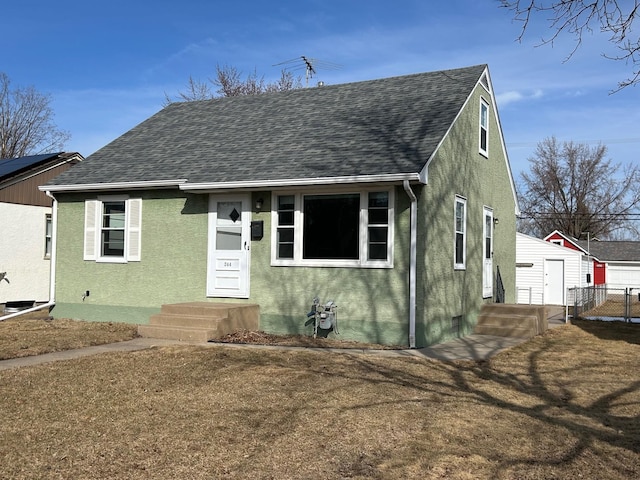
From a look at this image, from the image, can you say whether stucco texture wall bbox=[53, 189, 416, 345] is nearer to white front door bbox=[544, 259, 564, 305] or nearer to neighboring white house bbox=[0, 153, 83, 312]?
neighboring white house bbox=[0, 153, 83, 312]

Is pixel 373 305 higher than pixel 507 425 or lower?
higher

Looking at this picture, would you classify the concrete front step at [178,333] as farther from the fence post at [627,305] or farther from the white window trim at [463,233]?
the fence post at [627,305]

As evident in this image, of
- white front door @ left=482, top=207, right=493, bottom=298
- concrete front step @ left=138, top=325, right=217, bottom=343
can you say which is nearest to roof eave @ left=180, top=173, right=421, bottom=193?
concrete front step @ left=138, top=325, right=217, bottom=343

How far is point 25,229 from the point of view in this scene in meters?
19.3

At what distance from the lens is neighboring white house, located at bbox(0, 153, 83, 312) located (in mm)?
18828

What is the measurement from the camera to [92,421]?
5.80m

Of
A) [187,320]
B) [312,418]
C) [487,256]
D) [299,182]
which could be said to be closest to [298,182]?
[299,182]

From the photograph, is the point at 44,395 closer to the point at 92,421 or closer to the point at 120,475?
the point at 92,421

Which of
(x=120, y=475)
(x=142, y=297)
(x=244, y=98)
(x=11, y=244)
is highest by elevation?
(x=244, y=98)


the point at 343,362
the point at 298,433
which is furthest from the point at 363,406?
the point at 343,362

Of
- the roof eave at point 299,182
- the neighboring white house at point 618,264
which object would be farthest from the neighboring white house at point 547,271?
the roof eave at point 299,182

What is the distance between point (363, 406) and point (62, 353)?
5.26 m

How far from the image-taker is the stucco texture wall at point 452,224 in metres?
11.2

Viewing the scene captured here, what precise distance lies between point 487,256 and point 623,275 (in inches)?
1285
